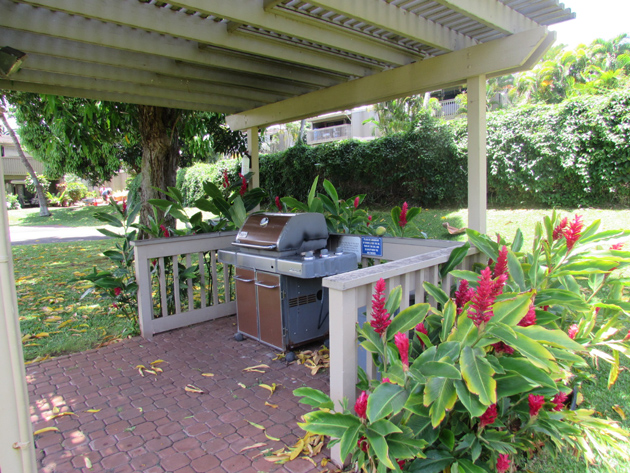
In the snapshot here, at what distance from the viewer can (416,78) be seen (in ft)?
13.9

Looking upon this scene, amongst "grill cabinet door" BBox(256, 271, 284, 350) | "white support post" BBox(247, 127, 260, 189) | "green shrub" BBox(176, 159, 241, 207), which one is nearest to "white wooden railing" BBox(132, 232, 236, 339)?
"grill cabinet door" BBox(256, 271, 284, 350)

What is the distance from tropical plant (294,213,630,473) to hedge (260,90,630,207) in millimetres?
6607

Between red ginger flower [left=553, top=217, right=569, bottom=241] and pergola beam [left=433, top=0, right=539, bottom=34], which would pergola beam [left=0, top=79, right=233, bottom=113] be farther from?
red ginger flower [left=553, top=217, right=569, bottom=241]

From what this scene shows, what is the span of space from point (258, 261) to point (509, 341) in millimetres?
2219

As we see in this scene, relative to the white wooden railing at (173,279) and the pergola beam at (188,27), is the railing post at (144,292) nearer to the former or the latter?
the white wooden railing at (173,279)

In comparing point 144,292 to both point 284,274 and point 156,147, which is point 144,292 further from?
point 156,147

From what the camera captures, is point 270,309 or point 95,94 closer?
point 270,309

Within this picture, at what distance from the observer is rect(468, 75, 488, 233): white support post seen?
375cm

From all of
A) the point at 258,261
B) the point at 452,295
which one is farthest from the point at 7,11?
the point at 452,295

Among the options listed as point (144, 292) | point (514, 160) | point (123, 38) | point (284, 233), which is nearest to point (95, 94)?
point (123, 38)

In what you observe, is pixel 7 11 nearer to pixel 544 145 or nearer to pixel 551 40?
pixel 551 40

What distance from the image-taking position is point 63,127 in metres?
6.91

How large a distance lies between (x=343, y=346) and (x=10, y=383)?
139 cm

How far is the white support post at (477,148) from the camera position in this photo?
12.3 feet
